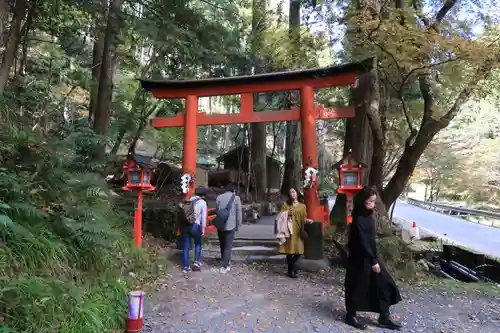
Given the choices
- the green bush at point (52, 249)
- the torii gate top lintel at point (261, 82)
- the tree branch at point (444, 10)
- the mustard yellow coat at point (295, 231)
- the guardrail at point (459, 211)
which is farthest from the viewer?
the guardrail at point (459, 211)

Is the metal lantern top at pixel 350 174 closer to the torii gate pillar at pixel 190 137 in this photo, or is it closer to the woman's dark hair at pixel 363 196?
the woman's dark hair at pixel 363 196

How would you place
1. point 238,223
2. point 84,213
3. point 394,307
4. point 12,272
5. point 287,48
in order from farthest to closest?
point 287,48, point 238,223, point 394,307, point 84,213, point 12,272

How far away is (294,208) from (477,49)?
4.22 meters

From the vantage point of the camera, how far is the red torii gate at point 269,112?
8742mm

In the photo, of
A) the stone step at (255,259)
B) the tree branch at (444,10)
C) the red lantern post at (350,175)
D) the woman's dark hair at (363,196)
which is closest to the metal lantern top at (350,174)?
the red lantern post at (350,175)

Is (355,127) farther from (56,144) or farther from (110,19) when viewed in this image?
(56,144)

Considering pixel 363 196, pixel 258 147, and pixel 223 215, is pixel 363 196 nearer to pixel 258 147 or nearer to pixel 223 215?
pixel 223 215

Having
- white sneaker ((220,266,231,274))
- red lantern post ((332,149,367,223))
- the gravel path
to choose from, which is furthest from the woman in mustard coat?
white sneaker ((220,266,231,274))

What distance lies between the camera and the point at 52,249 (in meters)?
4.50

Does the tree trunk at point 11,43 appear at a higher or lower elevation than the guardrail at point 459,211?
higher

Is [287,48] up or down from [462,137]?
up

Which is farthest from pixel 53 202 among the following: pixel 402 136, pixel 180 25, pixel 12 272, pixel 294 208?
pixel 402 136

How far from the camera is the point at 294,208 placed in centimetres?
718

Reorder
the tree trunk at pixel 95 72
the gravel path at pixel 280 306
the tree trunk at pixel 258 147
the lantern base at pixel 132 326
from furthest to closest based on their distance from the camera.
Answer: the tree trunk at pixel 258 147 < the tree trunk at pixel 95 72 < the gravel path at pixel 280 306 < the lantern base at pixel 132 326
